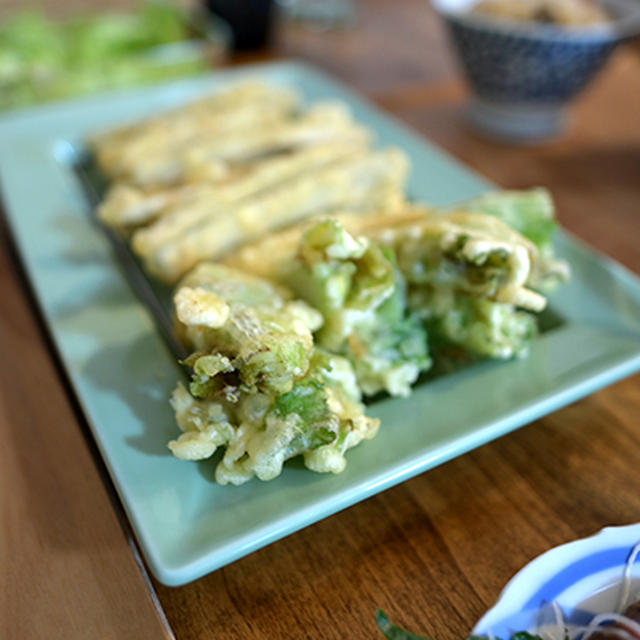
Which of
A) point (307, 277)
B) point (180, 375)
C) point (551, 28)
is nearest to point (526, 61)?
point (551, 28)

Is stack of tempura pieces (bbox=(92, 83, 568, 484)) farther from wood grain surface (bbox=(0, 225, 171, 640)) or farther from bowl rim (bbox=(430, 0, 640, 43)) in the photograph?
bowl rim (bbox=(430, 0, 640, 43))

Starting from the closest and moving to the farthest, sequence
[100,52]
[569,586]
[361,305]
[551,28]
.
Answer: [569,586], [361,305], [551,28], [100,52]

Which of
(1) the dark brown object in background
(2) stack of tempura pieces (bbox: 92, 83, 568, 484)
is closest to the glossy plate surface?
(2) stack of tempura pieces (bbox: 92, 83, 568, 484)

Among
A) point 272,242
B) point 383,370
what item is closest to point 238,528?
point 383,370

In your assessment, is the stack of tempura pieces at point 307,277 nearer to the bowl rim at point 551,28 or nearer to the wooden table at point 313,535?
the wooden table at point 313,535

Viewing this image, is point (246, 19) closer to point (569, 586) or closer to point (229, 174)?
point (229, 174)

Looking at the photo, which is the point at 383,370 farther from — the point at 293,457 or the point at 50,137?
the point at 50,137

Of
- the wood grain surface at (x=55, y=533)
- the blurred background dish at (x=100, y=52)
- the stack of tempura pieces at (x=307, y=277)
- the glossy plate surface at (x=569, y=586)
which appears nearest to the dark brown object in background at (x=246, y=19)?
the blurred background dish at (x=100, y=52)
